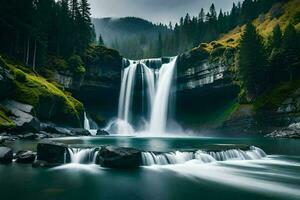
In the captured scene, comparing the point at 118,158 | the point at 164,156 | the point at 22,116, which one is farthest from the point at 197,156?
the point at 22,116

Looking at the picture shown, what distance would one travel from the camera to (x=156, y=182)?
16.4m

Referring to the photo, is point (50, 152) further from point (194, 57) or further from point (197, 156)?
point (194, 57)

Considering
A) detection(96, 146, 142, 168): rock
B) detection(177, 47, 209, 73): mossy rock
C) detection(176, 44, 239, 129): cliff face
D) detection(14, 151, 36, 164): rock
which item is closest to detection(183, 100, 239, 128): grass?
detection(176, 44, 239, 129): cliff face

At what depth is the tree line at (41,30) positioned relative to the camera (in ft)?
176

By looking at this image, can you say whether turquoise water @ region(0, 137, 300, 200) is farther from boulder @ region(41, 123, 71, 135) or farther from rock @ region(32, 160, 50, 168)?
boulder @ region(41, 123, 71, 135)

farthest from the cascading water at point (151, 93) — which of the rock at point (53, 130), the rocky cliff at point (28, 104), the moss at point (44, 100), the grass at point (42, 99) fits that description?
the rock at point (53, 130)

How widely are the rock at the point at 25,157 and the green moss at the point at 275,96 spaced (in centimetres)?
4532

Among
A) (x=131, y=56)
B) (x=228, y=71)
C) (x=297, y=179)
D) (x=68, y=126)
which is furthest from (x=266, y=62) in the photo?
(x=131, y=56)

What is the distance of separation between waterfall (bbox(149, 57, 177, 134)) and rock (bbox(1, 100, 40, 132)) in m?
35.0

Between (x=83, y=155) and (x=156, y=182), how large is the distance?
25.9 ft

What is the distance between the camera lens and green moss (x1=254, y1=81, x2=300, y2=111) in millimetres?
54281

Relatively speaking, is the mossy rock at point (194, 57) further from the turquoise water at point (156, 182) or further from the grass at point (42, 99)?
the turquoise water at point (156, 182)

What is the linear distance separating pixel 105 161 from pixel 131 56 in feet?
391

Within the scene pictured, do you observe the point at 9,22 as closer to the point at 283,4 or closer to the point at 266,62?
the point at 266,62
